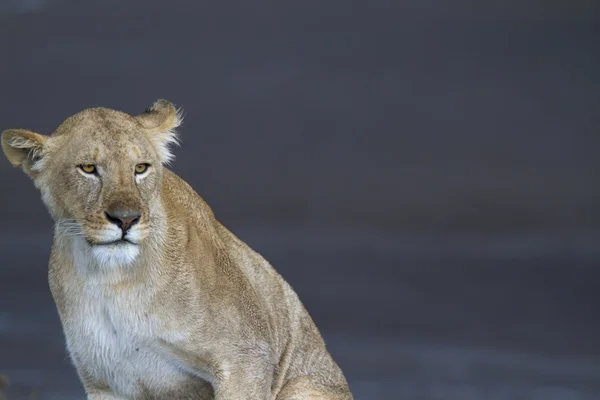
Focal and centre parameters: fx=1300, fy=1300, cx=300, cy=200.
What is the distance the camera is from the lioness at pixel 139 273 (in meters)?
6.66

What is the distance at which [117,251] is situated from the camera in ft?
21.9

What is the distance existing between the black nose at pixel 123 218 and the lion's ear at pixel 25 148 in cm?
61

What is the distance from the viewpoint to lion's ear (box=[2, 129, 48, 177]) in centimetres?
685

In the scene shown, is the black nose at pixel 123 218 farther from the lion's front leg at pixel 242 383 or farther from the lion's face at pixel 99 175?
the lion's front leg at pixel 242 383

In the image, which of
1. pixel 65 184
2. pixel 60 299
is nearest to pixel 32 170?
pixel 65 184

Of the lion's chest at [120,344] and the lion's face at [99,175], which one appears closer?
the lion's face at [99,175]

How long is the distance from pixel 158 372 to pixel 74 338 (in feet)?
1.62

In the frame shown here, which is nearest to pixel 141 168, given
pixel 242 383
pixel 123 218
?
pixel 123 218

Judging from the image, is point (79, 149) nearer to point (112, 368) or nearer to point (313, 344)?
point (112, 368)

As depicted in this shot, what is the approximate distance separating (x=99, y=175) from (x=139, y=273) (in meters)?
0.64

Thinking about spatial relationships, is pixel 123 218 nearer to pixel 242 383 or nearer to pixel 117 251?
pixel 117 251

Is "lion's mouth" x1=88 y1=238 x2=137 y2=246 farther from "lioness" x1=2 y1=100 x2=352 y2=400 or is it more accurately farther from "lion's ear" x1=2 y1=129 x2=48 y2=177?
"lion's ear" x1=2 y1=129 x2=48 y2=177

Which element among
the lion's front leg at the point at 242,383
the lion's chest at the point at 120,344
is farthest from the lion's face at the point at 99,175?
the lion's front leg at the point at 242,383

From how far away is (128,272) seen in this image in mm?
6949
